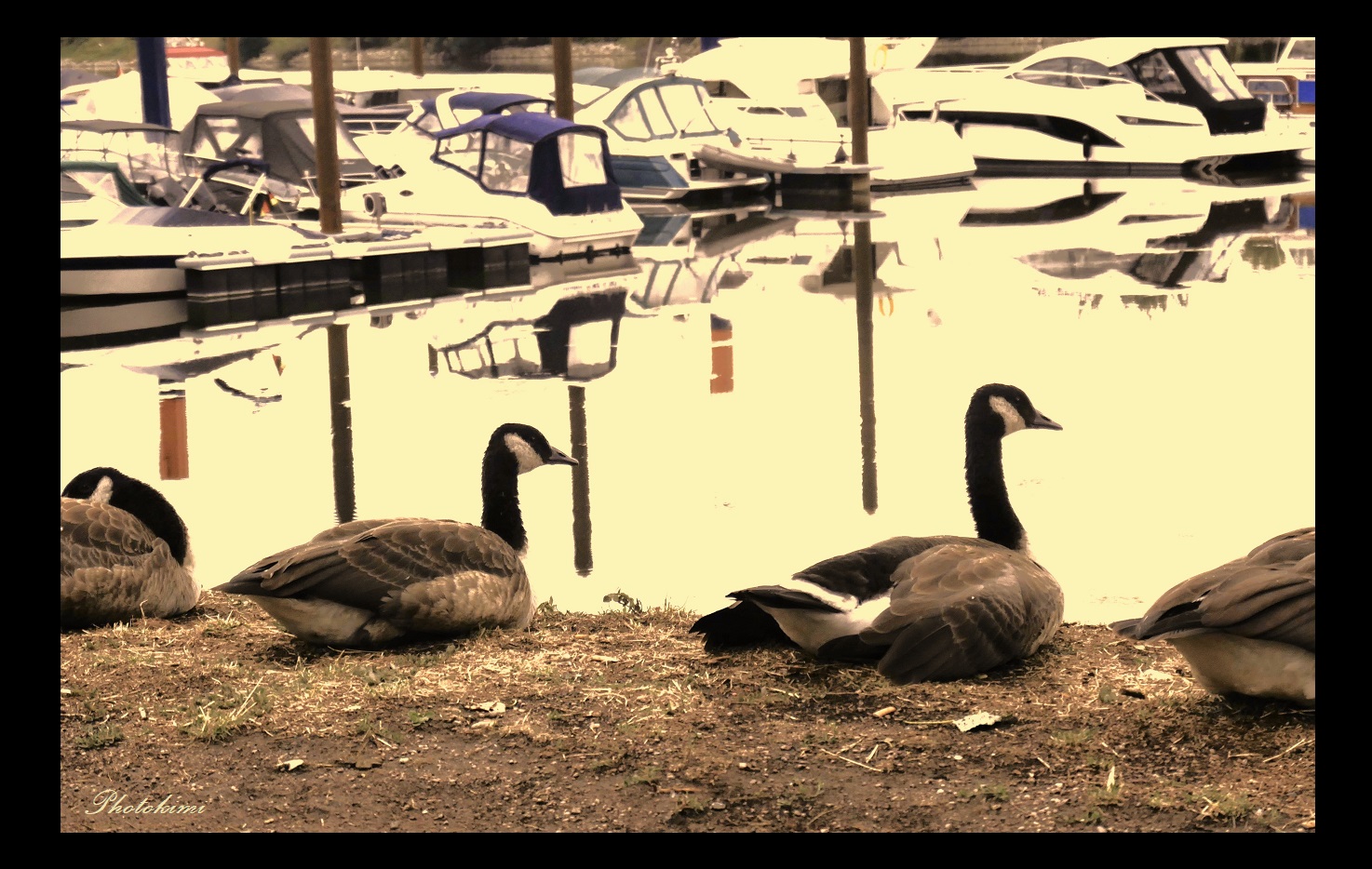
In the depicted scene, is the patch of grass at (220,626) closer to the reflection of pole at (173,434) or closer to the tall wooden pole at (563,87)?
the reflection of pole at (173,434)

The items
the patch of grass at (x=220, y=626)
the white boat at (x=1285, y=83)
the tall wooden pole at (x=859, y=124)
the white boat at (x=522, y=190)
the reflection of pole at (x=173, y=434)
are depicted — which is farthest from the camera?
the white boat at (x=1285, y=83)

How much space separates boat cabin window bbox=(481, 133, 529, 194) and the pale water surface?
130 inches

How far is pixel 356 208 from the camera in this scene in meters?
28.7

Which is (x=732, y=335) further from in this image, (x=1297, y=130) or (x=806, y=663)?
(x=1297, y=130)

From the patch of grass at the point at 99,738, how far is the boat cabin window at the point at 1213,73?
39783 mm

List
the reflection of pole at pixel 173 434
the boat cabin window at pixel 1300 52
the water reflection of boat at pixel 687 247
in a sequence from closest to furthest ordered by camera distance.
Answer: the reflection of pole at pixel 173 434 → the water reflection of boat at pixel 687 247 → the boat cabin window at pixel 1300 52

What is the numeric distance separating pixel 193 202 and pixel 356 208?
271 centimetres

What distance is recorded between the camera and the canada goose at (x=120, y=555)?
26.4 ft

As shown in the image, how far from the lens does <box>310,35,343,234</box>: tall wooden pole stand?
2316 centimetres

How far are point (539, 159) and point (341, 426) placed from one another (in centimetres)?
1369

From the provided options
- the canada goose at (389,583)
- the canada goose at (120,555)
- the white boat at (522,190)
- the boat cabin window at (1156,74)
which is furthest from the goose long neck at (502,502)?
the boat cabin window at (1156,74)

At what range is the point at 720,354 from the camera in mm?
18391

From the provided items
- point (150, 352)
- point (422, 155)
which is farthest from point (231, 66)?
point (150, 352)

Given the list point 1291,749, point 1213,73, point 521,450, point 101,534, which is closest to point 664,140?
point 1213,73
